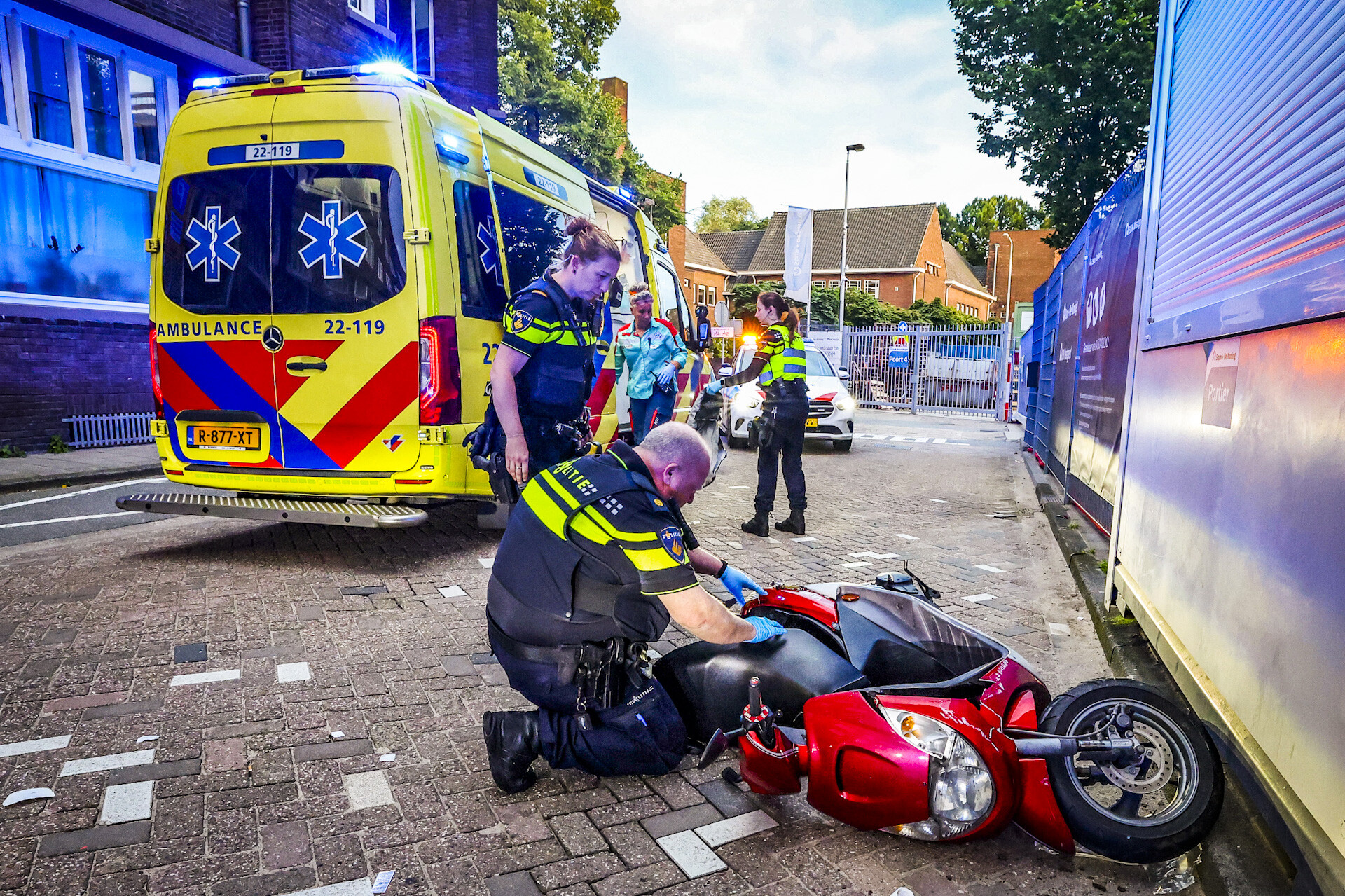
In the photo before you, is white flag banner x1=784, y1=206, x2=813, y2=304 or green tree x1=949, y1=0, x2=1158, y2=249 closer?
green tree x1=949, y1=0, x2=1158, y2=249

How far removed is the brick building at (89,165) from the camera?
367 inches

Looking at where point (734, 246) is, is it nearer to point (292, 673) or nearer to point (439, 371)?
point (439, 371)

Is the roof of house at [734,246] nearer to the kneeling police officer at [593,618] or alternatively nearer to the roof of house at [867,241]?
the roof of house at [867,241]

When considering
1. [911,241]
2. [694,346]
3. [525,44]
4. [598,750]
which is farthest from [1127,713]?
[911,241]

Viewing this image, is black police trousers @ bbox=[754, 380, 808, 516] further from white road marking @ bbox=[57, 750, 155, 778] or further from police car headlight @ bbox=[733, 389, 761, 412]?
police car headlight @ bbox=[733, 389, 761, 412]

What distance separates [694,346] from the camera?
9.38 m

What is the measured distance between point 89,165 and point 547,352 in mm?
9685

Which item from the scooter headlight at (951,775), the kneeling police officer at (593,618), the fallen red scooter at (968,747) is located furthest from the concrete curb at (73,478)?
the scooter headlight at (951,775)

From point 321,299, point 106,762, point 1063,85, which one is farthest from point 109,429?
point 1063,85

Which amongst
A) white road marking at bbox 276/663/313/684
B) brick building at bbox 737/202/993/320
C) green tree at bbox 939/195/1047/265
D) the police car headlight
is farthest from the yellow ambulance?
green tree at bbox 939/195/1047/265

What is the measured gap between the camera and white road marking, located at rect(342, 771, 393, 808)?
8.08ft

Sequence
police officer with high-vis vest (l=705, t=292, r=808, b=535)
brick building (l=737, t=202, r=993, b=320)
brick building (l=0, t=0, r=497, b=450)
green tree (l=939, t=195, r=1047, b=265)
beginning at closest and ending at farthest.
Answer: police officer with high-vis vest (l=705, t=292, r=808, b=535) → brick building (l=0, t=0, r=497, b=450) → brick building (l=737, t=202, r=993, b=320) → green tree (l=939, t=195, r=1047, b=265)

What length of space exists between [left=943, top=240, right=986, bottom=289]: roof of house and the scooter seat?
5924 cm

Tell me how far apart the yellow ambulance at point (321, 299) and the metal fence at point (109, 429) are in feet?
21.0
